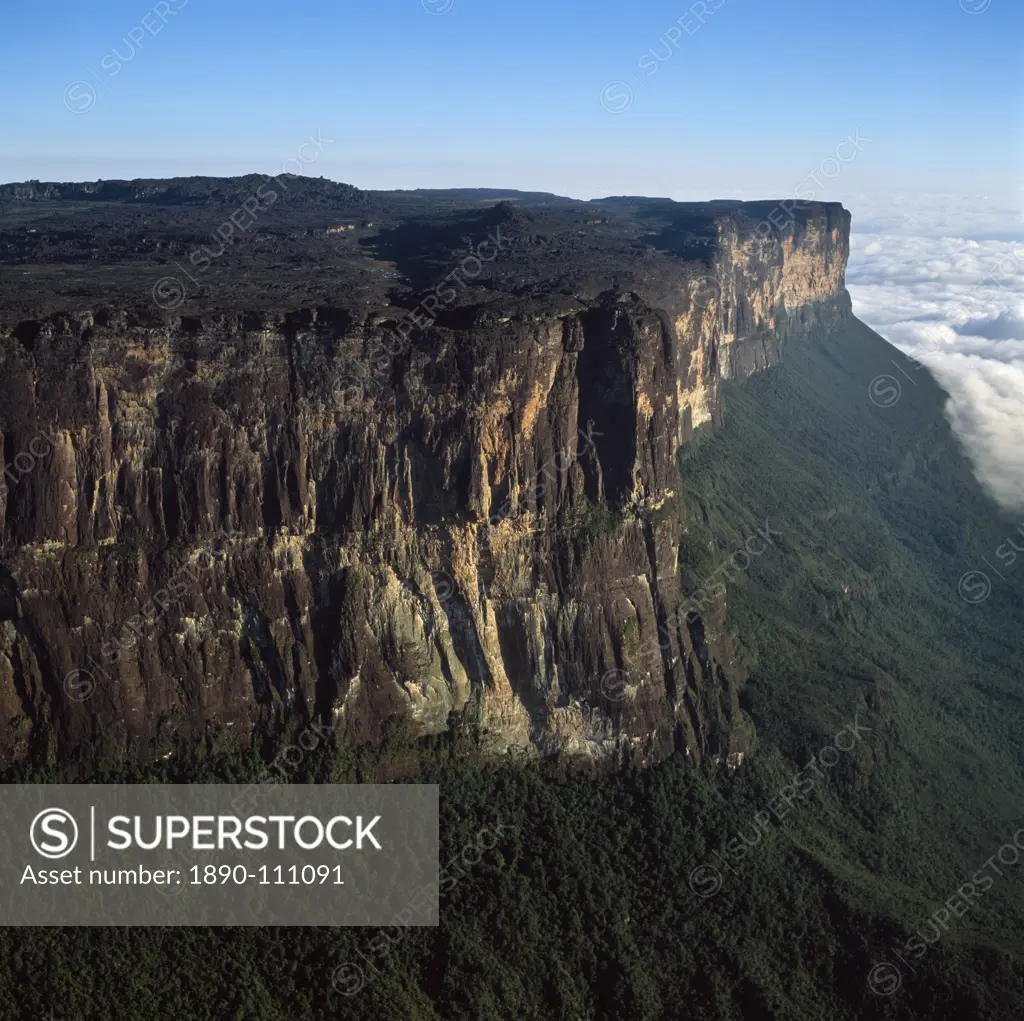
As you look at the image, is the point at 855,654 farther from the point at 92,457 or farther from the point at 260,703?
the point at 92,457

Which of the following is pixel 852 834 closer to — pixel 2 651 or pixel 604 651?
pixel 604 651

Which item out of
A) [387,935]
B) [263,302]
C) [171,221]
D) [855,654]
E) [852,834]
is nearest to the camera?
[387,935]

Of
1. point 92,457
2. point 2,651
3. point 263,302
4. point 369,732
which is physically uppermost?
point 263,302

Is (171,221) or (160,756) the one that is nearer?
(160,756)

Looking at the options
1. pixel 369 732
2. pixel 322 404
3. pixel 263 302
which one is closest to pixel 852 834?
pixel 369 732

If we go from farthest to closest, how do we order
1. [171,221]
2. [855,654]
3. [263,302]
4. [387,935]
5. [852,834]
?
[171,221], [855,654], [852,834], [263,302], [387,935]

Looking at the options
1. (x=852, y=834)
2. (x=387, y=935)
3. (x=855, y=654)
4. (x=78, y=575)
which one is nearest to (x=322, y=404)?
(x=78, y=575)

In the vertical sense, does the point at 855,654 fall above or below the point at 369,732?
below
